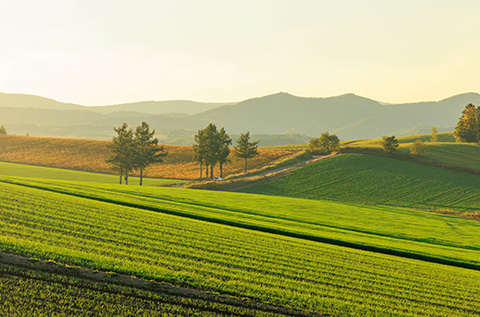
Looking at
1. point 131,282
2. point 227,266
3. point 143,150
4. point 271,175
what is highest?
point 143,150

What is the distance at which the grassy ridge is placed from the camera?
25.2 m

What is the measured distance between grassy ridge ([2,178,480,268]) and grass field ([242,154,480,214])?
1200 cm

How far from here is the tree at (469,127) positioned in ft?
335

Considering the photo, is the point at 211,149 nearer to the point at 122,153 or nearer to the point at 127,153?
the point at 127,153

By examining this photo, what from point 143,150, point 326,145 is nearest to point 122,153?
point 143,150

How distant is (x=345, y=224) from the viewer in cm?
3312

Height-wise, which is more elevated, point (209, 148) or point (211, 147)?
point (211, 147)

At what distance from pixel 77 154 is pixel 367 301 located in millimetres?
109161

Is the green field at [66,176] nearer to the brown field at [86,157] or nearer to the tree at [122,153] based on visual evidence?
the brown field at [86,157]

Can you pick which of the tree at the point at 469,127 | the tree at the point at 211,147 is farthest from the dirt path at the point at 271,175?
the tree at the point at 469,127

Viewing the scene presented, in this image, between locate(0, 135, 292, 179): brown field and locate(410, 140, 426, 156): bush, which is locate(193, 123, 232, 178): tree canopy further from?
locate(410, 140, 426, 156): bush

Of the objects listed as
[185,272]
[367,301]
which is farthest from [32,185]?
[367,301]

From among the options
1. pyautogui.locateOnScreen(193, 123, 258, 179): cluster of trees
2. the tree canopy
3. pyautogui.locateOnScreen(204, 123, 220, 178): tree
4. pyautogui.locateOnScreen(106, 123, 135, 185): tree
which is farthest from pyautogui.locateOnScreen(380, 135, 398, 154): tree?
pyautogui.locateOnScreen(106, 123, 135, 185): tree

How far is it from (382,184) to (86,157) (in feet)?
285
